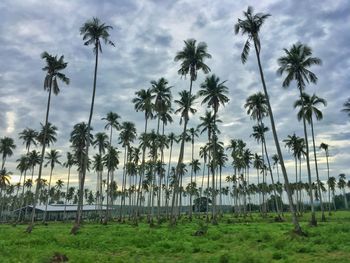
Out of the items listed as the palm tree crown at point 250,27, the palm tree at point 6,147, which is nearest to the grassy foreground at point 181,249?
the palm tree crown at point 250,27

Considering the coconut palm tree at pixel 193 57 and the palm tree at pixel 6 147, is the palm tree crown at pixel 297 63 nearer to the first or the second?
the coconut palm tree at pixel 193 57

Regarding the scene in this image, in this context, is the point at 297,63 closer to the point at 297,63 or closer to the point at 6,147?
the point at 297,63

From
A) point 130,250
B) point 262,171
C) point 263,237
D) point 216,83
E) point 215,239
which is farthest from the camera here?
point 262,171

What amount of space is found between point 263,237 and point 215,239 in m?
4.31

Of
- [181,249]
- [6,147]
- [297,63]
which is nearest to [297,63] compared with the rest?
[297,63]

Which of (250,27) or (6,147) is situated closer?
(250,27)

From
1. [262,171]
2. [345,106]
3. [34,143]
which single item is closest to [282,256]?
[345,106]

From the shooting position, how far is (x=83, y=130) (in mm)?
65938

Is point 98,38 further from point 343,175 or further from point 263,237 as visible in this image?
point 343,175

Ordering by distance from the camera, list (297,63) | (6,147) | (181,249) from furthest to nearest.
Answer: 1. (6,147)
2. (297,63)
3. (181,249)

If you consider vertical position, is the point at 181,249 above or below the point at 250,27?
below

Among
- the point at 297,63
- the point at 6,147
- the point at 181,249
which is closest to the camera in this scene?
the point at 181,249

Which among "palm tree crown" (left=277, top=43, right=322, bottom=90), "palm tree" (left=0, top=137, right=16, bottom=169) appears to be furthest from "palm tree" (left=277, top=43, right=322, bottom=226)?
"palm tree" (left=0, top=137, right=16, bottom=169)

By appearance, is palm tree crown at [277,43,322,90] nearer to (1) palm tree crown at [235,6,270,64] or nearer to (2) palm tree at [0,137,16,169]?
(1) palm tree crown at [235,6,270,64]
